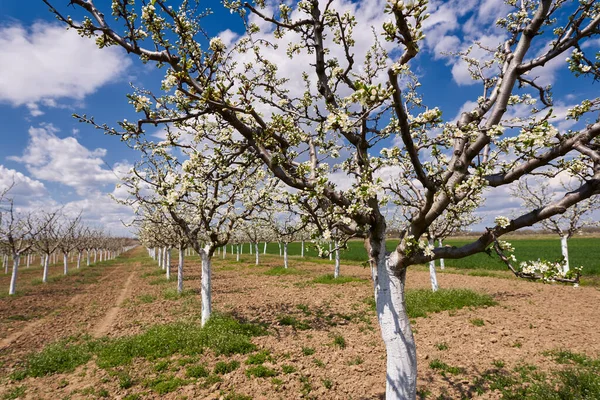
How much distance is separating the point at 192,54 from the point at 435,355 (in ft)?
35.4

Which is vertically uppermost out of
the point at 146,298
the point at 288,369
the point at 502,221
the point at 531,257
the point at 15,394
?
the point at 502,221

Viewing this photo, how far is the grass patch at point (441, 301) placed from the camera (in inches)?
576

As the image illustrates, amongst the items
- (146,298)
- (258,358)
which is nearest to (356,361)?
(258,358)

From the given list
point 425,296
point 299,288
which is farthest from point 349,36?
point 299,288

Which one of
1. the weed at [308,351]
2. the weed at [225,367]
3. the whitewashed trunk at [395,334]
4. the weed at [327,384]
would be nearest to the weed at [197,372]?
the weed at [225,367]

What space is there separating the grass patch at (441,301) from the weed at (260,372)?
7854 mm

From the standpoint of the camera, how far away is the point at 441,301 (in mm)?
15523

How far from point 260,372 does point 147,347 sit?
482 centimetres

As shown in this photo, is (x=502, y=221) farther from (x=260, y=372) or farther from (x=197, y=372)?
(x=197, y=372)

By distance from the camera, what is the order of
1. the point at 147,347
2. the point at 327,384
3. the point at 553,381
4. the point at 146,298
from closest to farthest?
the point at 553,381
the point at 327,384
the point at 147,347
the point at 146,298

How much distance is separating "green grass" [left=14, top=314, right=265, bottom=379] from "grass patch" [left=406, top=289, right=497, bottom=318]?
297 inches

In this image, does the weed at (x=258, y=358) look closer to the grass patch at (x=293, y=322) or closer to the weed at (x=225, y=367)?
the weed at (x=225, y=367)

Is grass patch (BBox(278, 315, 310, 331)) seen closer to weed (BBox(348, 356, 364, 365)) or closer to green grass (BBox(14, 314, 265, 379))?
green grass (BBox(14, 314, 265, 379))

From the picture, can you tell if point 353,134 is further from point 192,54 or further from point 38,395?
point 38,395
